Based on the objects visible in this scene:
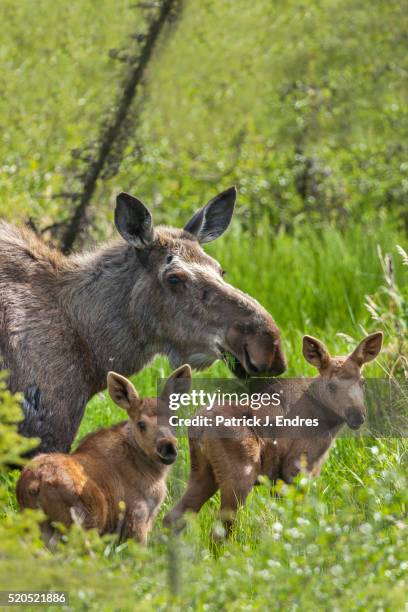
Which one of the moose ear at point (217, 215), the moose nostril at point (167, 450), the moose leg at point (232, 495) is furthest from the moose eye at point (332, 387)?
the moose ear at point (217, 215)

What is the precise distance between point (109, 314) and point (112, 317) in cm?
Result: 3

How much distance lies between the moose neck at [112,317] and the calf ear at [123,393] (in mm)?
753

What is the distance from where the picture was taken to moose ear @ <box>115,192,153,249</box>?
7.44 m

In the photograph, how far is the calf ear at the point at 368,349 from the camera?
22.3ft

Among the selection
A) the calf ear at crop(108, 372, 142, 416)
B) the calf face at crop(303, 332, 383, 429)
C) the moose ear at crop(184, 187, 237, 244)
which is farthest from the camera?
the moose ear at crop(184, 187, 237, 244)

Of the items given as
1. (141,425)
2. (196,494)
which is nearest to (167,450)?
(141,425)

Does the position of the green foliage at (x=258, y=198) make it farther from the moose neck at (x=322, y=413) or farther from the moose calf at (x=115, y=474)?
the moose neck at (x=322, y=413)

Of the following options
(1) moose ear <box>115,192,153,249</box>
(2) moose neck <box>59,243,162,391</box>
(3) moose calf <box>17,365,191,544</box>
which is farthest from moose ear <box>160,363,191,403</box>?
(1) moose ear <box>115,192,153,249</box>

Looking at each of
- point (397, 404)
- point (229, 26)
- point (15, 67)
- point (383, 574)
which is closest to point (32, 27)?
point (15, 67)

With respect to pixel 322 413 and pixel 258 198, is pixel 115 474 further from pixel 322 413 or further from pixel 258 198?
pixel 258 198

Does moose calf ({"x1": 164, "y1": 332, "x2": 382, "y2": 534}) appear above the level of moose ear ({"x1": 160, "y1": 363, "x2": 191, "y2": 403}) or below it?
below

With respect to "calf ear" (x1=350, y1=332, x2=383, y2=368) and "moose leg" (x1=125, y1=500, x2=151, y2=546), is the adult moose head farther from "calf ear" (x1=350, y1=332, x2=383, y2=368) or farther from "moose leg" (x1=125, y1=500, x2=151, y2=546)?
"moose leg" (x1=125, y1=500, x2=151, y2=546)

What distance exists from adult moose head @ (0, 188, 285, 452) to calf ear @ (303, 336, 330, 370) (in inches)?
7.8

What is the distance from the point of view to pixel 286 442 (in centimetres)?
673
